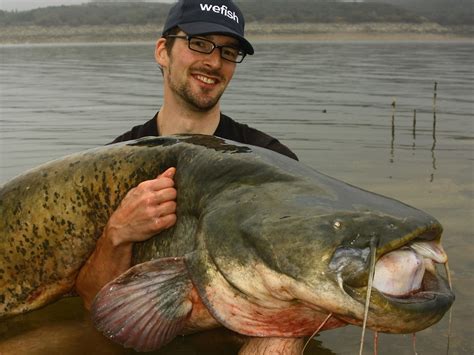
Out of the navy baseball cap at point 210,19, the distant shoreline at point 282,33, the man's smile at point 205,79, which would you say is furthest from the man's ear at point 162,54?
the distant shoreline at point 282,33

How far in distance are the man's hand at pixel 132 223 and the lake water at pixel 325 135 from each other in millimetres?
491

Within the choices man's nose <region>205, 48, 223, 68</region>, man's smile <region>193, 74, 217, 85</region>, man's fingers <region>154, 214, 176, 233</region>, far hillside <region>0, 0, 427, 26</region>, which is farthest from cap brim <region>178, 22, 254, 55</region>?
far hillside <region>0, 0, 427, 26</region>

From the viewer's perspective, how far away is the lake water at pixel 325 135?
11.8ft

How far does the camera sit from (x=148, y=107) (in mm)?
15664

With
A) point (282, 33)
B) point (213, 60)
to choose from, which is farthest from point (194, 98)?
point (282, 33)

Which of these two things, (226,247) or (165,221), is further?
(165,221)

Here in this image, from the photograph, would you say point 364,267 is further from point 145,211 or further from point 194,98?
point 194,98

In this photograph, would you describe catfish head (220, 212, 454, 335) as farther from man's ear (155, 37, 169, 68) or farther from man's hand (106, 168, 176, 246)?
man's ear (155, 37, 169, 68)

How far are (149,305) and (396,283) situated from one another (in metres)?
1.00

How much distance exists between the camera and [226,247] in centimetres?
244

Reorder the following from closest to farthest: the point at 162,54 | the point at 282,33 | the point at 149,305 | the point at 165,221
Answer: the point at 149,305 → the point at 165,221 → the point at 162,54 → the point at 282,33

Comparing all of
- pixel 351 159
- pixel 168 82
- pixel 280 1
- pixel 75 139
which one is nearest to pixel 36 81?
pixel 75 139

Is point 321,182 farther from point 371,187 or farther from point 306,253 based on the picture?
point 371,187

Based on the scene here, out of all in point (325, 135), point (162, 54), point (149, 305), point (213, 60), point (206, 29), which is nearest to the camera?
point (149, 305)
